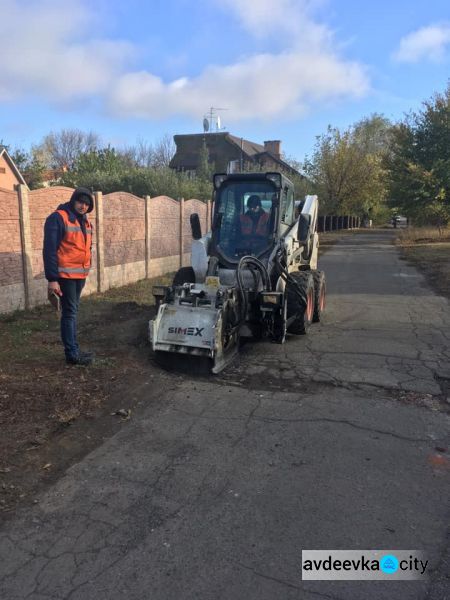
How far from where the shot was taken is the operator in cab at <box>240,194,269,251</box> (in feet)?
23.7

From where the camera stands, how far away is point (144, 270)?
529 inches

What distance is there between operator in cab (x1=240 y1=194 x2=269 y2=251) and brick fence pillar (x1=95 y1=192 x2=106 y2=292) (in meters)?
4.69

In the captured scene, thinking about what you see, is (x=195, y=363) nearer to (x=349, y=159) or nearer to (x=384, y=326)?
(x=384, y=326)

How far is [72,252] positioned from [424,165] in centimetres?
2528

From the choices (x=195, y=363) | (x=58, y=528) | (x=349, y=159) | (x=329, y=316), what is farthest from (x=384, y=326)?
(x=349, y=159)

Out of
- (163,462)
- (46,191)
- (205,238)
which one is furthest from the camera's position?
(46,191)

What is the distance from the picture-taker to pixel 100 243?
10984 mm

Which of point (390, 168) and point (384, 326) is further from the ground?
point (390, 168)

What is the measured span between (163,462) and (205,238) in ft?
13.7

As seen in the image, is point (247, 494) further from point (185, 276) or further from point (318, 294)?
point (318, 294)

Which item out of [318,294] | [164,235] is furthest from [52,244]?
Answer: [164,235]

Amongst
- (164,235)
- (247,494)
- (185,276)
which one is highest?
(164,235)

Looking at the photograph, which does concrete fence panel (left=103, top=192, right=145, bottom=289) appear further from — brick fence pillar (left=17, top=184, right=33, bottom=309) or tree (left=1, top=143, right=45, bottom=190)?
tree (left=1, top=143, right=45, bottom=190)

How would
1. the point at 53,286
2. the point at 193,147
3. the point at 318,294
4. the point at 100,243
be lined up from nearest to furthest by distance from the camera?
the point at 53,286
the point at 318,294
the point at 100,243
the point at 193,147
